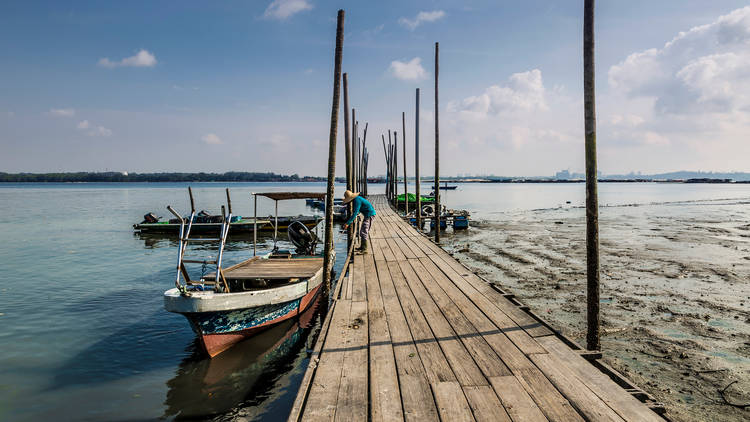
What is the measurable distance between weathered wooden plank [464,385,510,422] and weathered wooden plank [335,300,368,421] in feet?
3.11

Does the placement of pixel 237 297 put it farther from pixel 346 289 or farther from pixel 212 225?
pixel 212 225

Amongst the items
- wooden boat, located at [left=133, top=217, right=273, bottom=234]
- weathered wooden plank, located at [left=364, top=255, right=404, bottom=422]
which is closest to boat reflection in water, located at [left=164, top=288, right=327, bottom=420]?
weathered wooden plank, located at [left=364, top=255, right=404, bottom=422]

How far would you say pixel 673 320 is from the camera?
8.29m

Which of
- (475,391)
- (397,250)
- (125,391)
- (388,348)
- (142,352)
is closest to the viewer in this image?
(475,391)

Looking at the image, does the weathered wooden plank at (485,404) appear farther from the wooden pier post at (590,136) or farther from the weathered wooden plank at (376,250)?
the weathered wooden plank at (376,250)

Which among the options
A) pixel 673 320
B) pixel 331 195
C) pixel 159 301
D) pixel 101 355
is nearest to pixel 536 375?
pixel 331 195

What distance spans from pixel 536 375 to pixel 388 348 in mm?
1646

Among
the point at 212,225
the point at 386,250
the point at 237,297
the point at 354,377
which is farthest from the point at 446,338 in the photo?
the point at 212,225

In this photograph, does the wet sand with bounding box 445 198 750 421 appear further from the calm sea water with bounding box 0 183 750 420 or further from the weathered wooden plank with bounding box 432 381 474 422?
the calm sea water with bounding box 0 183 750 420

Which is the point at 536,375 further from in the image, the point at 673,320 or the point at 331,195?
the point at 673,320

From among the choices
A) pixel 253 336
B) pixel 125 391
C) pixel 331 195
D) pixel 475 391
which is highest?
pixel 331 195

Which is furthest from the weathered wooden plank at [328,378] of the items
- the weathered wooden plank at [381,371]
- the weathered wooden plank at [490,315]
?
the weathered wooden plank at [490,315]

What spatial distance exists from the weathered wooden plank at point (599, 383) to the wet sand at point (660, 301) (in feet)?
6.53

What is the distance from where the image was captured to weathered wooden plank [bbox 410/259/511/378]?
4.12 meters
